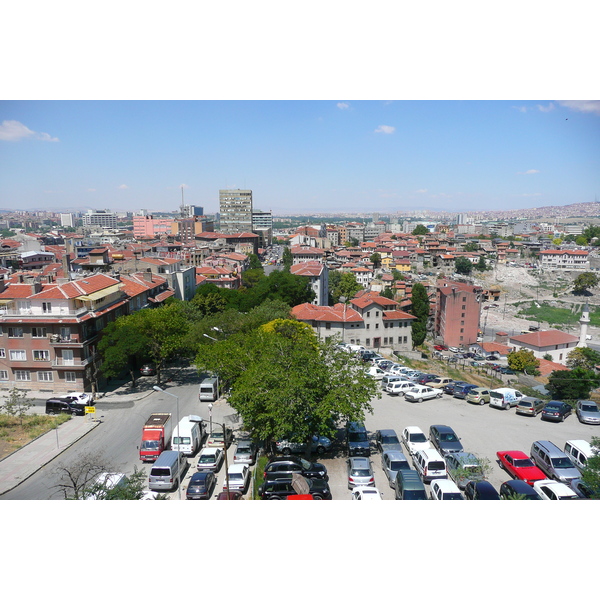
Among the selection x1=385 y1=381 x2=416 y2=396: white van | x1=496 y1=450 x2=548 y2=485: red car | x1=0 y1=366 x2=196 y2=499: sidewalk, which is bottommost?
x1=0 y1=366 x2=196 y2=499: sidewalk

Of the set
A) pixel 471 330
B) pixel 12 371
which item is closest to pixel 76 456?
pixel 12 371

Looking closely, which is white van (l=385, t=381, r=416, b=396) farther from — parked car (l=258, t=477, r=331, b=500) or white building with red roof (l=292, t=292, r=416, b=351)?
white building with red roof (l=292, t=292, r=416, b=351)

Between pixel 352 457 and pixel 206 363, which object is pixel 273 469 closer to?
pixel 352 457

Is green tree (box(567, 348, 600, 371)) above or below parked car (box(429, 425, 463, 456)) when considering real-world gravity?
below

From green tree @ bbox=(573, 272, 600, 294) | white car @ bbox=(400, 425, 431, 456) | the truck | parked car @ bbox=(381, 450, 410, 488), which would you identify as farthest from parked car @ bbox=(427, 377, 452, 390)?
green tree @ bbox=(573, 272, 600, 294)

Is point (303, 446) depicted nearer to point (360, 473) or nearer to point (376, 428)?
point (360, 473)

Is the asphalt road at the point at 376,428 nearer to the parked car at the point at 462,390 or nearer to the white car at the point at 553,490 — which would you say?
the parked car at the point at 462,390


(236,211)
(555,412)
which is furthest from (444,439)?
(236,211)
